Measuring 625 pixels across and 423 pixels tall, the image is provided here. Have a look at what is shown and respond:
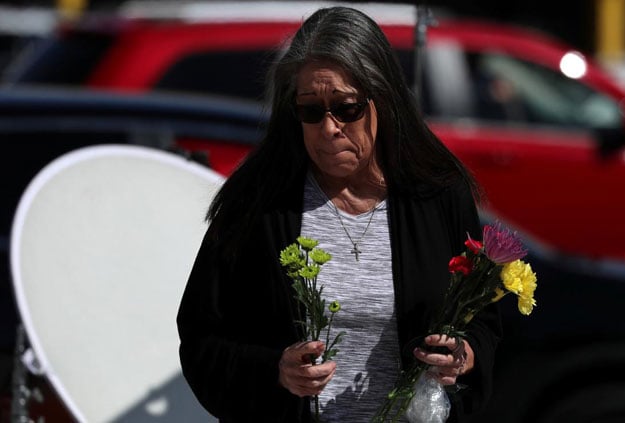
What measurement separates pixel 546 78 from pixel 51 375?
5047mm

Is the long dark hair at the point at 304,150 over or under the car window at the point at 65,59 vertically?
over

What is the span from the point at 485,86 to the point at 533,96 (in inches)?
12.2

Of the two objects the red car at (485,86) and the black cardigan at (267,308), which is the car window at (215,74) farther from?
the black cardigan at (267,308)

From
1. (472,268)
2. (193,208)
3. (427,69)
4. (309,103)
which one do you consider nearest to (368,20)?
(309,103)

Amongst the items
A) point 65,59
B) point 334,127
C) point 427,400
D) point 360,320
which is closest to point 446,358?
point 427,400

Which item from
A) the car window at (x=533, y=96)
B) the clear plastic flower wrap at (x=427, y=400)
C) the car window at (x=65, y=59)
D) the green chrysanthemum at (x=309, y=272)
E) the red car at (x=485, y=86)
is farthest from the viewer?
the car window at (x=533, y=96)

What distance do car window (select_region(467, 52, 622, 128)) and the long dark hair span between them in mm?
5201

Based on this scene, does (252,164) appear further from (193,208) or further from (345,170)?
(193,208)

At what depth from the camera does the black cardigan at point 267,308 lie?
8.93ft

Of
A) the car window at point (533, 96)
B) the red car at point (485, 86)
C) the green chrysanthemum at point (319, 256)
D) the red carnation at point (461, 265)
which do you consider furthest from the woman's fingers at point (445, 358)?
the car window at point (533, 96)

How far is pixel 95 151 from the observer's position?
386 cm

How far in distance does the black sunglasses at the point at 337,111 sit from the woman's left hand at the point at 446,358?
428 millimetres

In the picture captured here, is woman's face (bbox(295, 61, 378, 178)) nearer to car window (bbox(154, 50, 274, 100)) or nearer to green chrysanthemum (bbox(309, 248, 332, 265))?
green chrysanthemum (bbox(309, 248, 332, 265))

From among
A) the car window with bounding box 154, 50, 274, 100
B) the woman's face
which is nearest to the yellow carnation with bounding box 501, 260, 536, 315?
the woman's face
